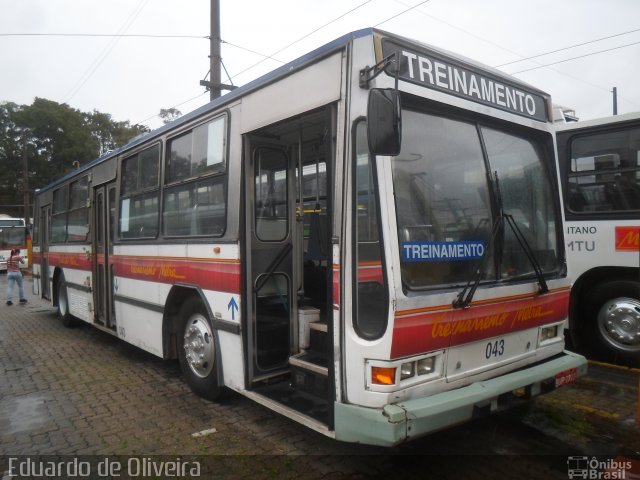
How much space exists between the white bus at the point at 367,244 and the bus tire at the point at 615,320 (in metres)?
2.19

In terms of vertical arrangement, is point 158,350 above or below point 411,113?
below

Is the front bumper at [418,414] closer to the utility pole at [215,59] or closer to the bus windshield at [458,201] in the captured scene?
the bus windshield at [458,201]

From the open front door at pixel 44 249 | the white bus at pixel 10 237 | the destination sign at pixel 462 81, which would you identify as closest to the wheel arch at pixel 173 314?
the destination sign at pixel 462 81

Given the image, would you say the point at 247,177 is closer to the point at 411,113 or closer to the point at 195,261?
the point at 195,261

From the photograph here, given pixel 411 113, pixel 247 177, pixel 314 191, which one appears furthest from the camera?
pixel 314 191

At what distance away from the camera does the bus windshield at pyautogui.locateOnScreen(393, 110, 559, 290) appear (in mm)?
3150

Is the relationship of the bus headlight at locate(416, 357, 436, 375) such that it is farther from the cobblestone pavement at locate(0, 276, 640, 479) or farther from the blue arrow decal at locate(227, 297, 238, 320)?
the blue arrow decal at locate(227, 297, 238, 320)

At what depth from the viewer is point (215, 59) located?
1143cm

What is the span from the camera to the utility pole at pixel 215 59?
11.3 m

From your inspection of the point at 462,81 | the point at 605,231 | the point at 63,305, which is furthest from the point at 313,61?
the point at 63,305

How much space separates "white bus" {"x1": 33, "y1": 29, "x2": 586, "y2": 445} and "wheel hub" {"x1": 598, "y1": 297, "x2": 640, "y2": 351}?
2172mm

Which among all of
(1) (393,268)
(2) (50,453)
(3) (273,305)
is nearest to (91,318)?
(2) (50,453)

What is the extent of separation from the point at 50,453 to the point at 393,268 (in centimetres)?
321

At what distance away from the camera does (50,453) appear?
3898 mm
